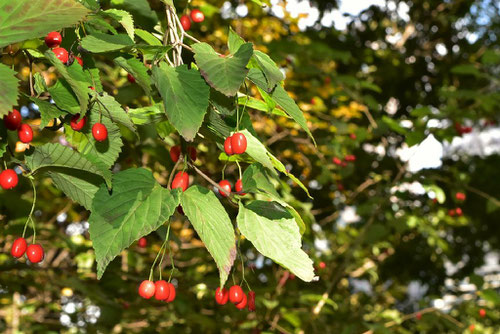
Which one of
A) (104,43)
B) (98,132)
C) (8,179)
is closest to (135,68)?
(104,43)

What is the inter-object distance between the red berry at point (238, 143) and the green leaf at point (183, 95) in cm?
11

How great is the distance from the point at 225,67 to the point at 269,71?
96 millimetres

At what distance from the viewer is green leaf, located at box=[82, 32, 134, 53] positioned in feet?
3.47

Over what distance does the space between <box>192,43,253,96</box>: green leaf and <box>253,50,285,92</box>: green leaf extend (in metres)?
0.04

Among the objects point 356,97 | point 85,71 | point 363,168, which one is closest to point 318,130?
point 356,97

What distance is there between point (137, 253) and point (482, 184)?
4271mm

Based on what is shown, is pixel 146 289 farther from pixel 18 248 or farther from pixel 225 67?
pixel 225 67

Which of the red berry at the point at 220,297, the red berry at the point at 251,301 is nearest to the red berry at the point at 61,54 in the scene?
the red berry at the point at 220,297

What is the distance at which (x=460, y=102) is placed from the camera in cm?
529

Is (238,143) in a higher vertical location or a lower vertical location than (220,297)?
higher

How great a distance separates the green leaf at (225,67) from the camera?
1.02 meters

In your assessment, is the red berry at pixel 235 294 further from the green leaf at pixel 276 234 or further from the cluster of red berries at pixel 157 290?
the green leaf at pixel 276 234

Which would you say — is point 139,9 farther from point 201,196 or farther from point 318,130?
point 318,130

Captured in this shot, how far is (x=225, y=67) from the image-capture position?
1.06 m
